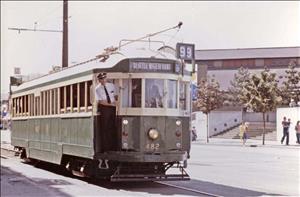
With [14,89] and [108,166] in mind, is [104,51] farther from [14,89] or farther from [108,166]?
[14,89]

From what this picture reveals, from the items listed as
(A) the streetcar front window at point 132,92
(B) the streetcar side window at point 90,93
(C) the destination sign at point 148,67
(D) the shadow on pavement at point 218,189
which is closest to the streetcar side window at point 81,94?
(B) the streetcar side window at point 90,93

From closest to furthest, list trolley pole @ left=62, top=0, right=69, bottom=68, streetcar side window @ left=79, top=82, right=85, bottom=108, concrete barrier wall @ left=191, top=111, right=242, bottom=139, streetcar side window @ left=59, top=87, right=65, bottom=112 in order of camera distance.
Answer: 1. streetcar side window @ left=79, top=82, right=85, bottom=108
2. streetcar side window @ left=59, top=87, right=65, bottom=112
3. trolley pole @ left=62, top=0, right=69, bottom=68
4. concrete barrier wall @ left=191, top=111, right=242, bottom=139

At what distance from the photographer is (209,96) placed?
806 inches

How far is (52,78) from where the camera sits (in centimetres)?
1506

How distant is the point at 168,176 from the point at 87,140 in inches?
68.6

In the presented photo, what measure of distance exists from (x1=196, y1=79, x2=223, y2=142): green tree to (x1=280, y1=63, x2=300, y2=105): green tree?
5.81m

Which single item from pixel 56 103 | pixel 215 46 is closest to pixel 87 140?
pixel 56 103

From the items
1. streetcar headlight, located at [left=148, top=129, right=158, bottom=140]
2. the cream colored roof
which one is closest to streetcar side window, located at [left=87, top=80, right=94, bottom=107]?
streetcar headlight, located at [left=148, top=129, right=158, bottom=140]

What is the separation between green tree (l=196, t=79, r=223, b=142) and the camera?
1794 centimetres

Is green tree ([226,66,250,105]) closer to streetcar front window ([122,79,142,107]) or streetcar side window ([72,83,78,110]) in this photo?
streetcar front window ([122,79,142,107])

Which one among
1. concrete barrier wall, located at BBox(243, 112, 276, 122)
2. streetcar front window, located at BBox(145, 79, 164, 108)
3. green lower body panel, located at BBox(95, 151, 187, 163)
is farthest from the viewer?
streetcar front window, located at BBox(145, 79, 164, 108)

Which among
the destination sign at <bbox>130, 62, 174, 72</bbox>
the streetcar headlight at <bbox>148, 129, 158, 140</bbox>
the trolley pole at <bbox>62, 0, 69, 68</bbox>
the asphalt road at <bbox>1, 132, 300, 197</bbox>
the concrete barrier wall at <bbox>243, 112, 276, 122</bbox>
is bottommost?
the asphalt road at <bbox>1, 132, 300, 197</bbox>

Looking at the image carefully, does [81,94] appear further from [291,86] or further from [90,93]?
[291,86]

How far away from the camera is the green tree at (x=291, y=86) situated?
8680 millimetres
